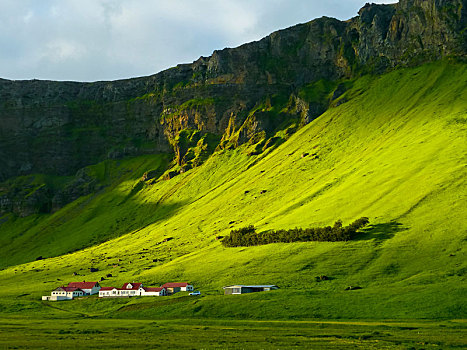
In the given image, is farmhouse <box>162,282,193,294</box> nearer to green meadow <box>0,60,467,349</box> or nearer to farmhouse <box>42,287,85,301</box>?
green meadow <box>0,60,467,349</box>

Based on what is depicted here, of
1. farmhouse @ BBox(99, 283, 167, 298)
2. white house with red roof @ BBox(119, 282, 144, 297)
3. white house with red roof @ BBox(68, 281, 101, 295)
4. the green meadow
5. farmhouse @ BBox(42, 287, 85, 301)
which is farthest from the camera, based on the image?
white house with red roof @ BBox(68, 281, 101, 295)

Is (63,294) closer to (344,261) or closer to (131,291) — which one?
(131,291)

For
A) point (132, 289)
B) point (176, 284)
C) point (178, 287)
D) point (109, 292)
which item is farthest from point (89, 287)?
point (178, 287)

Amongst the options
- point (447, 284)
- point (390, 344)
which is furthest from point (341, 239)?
point (390, 344)

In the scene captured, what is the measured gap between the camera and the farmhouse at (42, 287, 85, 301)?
5482 inches

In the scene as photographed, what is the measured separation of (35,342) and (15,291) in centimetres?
10338

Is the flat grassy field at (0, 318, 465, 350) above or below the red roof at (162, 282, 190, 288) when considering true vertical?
below

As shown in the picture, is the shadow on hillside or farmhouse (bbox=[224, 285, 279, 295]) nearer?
farmhouse (bbox=[224, 285, 279, 295])

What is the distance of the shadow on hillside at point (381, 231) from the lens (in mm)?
135500

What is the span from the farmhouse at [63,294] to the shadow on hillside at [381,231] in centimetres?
7701

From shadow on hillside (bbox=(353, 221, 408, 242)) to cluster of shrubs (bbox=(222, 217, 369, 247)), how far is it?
2255mm

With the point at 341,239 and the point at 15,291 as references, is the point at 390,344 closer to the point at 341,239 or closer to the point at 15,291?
the point at 341,239

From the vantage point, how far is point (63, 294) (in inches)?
5527

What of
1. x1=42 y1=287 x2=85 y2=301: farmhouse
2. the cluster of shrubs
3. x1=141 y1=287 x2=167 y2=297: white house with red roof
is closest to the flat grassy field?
x1=141 y1=287 x2=167 y2=297: white house with red roof
